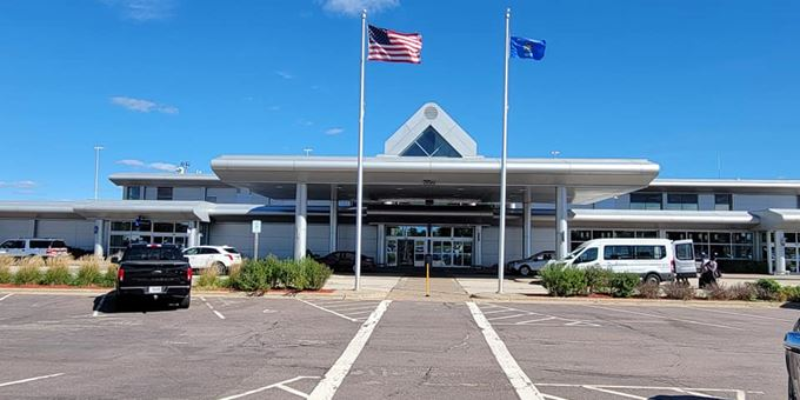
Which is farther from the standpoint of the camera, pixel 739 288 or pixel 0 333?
pixel 739 288

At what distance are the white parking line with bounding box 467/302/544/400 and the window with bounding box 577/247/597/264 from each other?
12.8m

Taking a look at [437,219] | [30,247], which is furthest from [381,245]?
[30,247]

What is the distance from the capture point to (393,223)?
133 ft

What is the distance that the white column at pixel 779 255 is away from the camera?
3947cm

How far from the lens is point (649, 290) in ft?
65.4

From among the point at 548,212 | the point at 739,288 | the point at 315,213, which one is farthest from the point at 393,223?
the point at 739,288

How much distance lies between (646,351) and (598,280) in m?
10.1

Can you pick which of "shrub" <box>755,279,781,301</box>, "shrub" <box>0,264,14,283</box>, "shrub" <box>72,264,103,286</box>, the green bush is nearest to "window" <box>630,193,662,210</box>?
"shrub" <box>755,279,781,301</box>

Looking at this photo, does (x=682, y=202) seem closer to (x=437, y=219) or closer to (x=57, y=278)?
(x=437, y=219)

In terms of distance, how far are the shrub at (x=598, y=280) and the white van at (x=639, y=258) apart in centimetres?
386

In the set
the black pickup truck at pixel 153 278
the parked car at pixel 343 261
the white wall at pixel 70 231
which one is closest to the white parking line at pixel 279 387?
the black pickup truck at pixel 153 278

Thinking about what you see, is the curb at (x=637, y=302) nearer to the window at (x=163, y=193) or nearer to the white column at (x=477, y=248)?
the white column at (x=477, y=248)

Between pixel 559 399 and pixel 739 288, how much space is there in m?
16.8

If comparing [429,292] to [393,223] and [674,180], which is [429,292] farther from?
[674,180]
